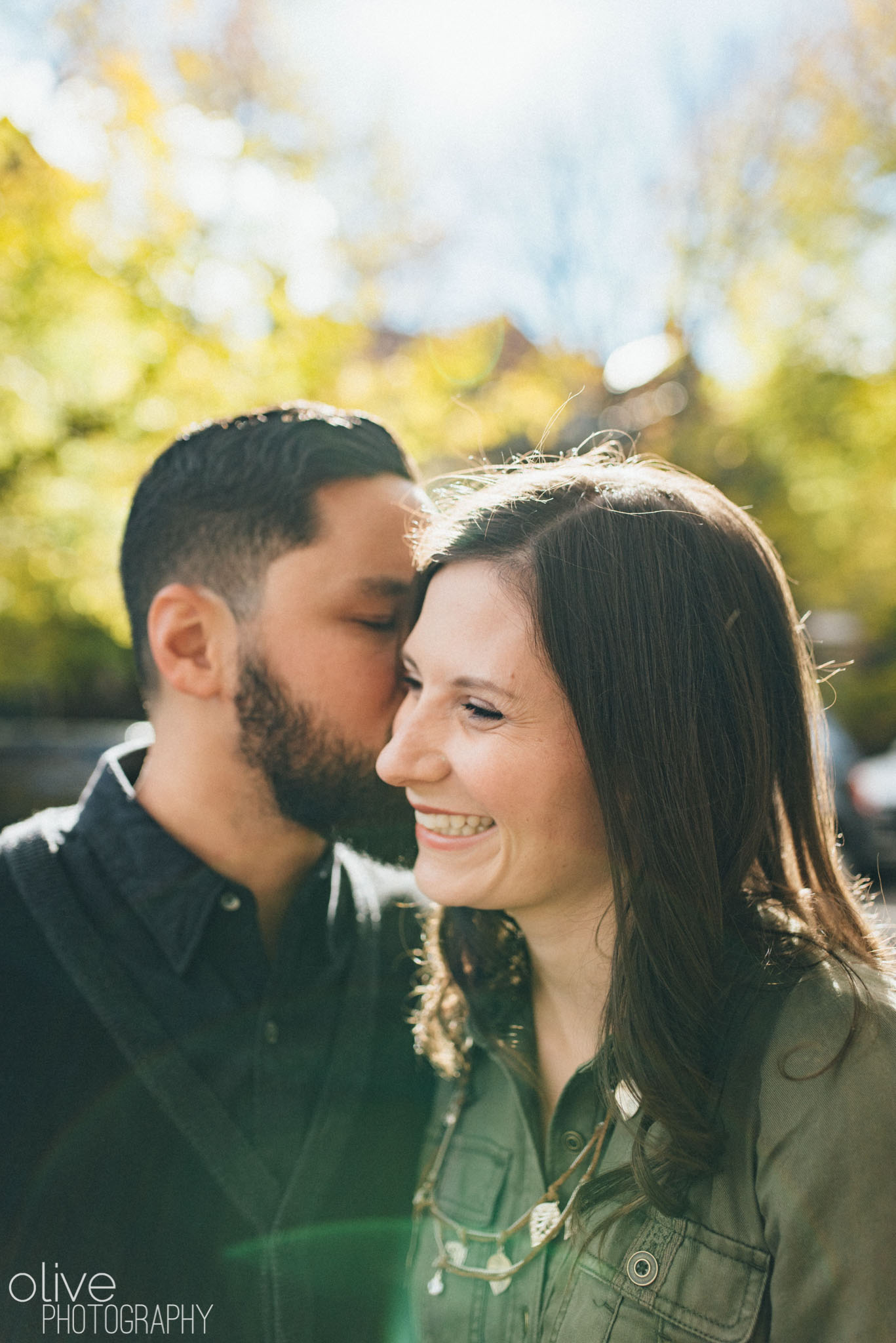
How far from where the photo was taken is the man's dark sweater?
1939mm

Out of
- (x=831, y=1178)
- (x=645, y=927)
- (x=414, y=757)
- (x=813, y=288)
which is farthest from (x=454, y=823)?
(x=813, y=288)

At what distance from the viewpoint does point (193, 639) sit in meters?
2.57

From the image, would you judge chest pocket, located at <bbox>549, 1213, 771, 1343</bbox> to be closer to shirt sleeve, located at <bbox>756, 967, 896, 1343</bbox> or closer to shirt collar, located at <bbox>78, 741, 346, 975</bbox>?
shirt sleeve, located at <bbox>756, 967, 896, 1343</bbox>

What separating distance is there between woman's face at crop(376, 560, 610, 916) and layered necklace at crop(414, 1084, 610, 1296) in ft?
1.61

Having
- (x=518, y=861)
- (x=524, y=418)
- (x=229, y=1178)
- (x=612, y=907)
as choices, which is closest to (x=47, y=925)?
(x=229, y=1178)

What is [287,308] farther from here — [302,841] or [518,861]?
[518,861]

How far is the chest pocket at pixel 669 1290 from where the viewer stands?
5.11 ft

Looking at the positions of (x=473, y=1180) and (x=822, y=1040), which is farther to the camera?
(x=473, y=1180)

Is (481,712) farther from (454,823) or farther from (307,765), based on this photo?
(307,765)

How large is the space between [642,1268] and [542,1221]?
276 mm

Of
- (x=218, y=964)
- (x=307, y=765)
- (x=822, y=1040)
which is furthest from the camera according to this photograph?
(x=307, y=765)

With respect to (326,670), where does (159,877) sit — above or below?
below

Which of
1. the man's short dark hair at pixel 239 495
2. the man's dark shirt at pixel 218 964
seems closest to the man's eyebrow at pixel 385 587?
the man's short dark hair at pixel 239 495

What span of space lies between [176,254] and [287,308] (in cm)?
74
